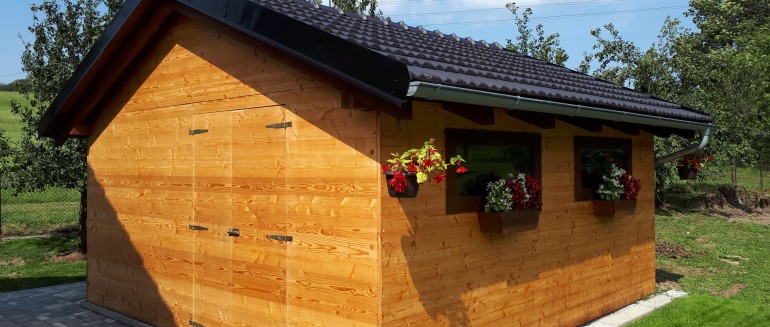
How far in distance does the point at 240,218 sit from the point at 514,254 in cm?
258

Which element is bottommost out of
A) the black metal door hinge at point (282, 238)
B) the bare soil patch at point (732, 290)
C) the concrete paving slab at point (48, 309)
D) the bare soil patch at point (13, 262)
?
the bare soil patch at point (732, 290)

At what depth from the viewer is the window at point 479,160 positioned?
4.75m

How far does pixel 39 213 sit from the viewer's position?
1416 cm

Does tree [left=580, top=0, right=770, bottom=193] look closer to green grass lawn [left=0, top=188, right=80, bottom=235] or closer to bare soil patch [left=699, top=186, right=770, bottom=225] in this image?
bare soil patch [left=699, top=186, right=770, bottom=225]

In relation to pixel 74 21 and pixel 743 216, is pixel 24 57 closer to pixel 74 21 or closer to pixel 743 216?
pixel 74 21

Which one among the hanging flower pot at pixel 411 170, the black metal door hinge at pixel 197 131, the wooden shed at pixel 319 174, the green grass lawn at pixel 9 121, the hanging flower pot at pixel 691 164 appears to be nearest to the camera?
the hanging flower pot at pixel 411 170

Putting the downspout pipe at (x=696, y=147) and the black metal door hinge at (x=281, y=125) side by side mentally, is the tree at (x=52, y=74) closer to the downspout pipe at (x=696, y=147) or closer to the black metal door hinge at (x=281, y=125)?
the black metal door hinge at (x=281, y=125)

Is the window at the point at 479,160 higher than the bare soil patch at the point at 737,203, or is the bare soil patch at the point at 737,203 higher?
the window at the point at 479,160

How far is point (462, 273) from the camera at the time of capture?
4785 mm

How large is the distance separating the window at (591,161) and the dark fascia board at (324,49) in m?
3.47

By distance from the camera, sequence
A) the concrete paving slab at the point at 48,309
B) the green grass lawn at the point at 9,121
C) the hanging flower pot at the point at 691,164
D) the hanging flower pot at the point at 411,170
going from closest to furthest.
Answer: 1. the hanging flower pot at the point at 411,170
2. the concrete paving slab at the point at 48,309
3. the hanging flower pot at the point at 691,164
4. the green grass lawn at the point at 9,121

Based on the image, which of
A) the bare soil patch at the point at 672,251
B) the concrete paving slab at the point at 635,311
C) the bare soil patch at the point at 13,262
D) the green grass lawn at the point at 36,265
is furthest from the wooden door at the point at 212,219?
the bare soil patch at the point at 672,251

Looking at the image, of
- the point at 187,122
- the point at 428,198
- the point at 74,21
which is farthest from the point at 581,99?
the point at 74,21

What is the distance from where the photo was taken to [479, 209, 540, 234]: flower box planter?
4832 millimetres
